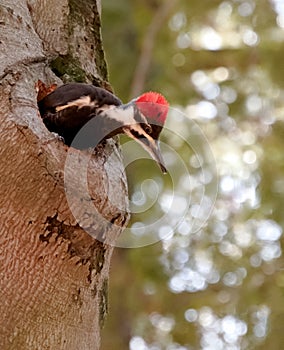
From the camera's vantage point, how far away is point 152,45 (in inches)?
160

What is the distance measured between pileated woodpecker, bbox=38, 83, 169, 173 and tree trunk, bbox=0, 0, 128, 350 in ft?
0.65

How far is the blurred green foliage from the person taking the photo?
3.95 m

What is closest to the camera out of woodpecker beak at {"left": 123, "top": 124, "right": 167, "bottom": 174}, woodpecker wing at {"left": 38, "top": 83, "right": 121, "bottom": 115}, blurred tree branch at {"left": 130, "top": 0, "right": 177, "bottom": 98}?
woodpecker wing at {"left": 38, "top": 83, "right": 121, "bottom": 115}

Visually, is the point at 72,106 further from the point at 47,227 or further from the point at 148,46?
the point at 148,46

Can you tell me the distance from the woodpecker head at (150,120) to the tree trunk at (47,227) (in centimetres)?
48

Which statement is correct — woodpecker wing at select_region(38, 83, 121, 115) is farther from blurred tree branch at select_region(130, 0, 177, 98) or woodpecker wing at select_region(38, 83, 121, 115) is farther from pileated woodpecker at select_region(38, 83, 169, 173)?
blurred tree branch at select_region(130, 0, 177, 98)

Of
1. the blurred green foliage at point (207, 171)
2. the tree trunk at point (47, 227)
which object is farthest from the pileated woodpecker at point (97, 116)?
the blurred green foliage at point (207, 171)

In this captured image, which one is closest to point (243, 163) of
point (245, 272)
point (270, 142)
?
point (270, 142)

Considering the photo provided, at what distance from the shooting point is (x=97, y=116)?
2.40m

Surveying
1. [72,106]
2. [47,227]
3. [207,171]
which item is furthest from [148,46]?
[47,227]

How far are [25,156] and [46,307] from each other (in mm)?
343

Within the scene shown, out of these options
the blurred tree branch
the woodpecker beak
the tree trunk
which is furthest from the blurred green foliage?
the tree trunk

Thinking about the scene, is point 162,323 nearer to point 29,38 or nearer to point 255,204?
point 255,204

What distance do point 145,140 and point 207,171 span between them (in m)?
1.61
